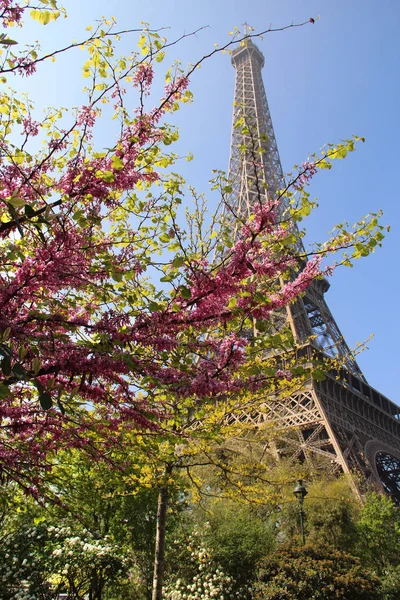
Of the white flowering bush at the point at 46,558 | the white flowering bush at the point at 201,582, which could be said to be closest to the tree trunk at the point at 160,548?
the white flowering bush at the point at 46,558

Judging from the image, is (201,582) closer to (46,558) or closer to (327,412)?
(46,558)

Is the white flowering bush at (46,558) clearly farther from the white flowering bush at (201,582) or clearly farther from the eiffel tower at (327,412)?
the eiffel tower at (327,412)

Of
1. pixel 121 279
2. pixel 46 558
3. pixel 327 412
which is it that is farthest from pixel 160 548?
pixel 327 412

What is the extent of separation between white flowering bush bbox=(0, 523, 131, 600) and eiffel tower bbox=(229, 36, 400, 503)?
5328 mm

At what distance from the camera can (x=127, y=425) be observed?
6.25m

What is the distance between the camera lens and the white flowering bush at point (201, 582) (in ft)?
41.4

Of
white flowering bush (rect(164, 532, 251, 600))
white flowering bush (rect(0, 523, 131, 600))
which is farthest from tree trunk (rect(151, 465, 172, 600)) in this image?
white flowering bush (rect(164, 532, 251, 600))

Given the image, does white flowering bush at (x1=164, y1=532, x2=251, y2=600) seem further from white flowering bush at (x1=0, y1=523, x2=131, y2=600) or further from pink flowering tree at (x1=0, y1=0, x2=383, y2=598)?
pink flowering tree at (x1=0, y1=0, x2=383, y2=598)

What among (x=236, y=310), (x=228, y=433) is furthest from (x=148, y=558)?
(x=236, y=310)

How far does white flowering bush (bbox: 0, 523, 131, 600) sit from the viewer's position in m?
10.4

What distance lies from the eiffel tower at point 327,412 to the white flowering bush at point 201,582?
16.1ft

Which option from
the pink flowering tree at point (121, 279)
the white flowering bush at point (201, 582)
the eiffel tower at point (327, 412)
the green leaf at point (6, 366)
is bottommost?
the white flowering bush at point (201, 582)

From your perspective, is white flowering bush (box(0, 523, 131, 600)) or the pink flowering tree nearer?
the pink flowering tree

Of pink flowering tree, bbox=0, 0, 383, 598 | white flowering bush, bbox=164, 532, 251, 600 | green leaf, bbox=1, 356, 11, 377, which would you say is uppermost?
pink flowering tree, bbox=0, 0, 383, 598
